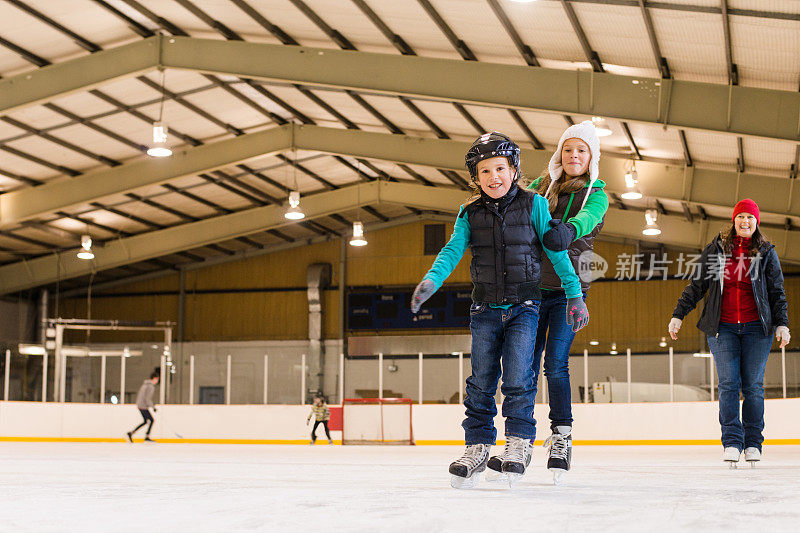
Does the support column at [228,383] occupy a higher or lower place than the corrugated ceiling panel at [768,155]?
lower

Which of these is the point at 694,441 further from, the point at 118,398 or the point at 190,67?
the point at 118,398

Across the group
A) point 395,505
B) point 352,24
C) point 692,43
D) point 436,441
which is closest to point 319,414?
point 436,441

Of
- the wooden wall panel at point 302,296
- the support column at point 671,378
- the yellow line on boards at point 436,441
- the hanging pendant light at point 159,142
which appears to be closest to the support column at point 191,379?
the yellow line on boards at point 436,441

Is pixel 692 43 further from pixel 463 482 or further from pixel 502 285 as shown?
pixel 463 482

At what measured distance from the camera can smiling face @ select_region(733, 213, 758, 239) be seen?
5566 millimetres

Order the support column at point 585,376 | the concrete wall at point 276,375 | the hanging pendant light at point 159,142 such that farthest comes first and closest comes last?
the concrete wall at point 276,375
the support column at point 585,376
the hanging pendant light at point 159,142

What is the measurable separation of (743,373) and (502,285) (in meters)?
2.55

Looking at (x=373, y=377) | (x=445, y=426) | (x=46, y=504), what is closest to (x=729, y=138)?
(x=445, y=426)

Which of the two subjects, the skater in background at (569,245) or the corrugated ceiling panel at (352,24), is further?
the corrugated ceiling panel at (352,24)

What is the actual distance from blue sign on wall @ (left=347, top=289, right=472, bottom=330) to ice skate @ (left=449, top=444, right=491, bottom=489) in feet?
71.5

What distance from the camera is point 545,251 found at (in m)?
3.76

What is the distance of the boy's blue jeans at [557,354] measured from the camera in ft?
13.5

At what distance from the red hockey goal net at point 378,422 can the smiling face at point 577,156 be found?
14.5 m

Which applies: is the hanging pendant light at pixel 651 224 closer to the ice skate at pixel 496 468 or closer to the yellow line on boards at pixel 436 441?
the yellow line on boards at pixel 436 441
